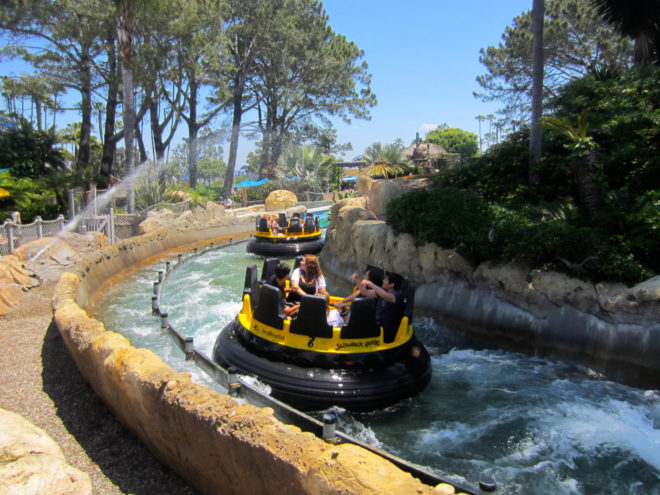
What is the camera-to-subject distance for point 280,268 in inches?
244

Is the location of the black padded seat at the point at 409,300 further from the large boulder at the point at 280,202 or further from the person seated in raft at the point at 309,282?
the large boulder at the point at 280,202

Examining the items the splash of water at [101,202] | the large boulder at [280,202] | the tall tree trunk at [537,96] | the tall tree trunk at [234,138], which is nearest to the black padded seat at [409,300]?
the tall tree trunk at [537,96]

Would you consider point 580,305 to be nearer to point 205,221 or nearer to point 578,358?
point 578,358

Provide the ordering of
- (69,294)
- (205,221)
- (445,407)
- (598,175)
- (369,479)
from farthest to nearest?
(205,221), (598,175), (69,294), (445,407), (369,479)

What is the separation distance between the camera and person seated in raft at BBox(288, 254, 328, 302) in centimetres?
619

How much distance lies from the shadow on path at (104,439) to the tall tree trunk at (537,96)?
27.6ft

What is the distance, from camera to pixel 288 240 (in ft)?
50.0

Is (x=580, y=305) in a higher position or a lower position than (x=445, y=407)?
higher

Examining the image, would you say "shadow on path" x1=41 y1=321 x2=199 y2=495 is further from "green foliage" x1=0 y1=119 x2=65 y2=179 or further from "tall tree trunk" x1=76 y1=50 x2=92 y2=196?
"green foliage" x1=0 y1=119 x2=65 y2=179

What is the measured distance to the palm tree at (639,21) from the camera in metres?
11.6

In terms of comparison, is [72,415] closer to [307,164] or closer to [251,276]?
[251,276]

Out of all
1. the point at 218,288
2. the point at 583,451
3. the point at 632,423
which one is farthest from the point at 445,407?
the point at 218,288

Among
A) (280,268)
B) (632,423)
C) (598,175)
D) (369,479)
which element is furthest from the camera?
(598,175)

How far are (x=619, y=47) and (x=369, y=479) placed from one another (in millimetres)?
22750
